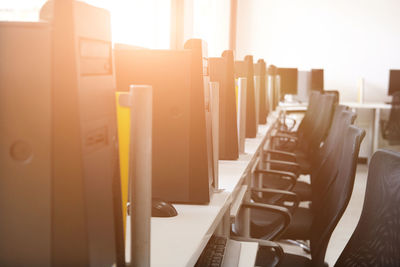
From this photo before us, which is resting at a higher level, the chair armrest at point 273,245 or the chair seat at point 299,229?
the chair armrest at point 273,245

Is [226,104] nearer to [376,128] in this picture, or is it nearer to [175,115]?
[175,115]

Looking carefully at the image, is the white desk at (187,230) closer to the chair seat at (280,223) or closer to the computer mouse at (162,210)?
the computer mouse at (162,210)

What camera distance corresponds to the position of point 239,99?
7.01 feet

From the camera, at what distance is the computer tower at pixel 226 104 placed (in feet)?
6.47

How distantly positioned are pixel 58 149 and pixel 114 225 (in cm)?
18

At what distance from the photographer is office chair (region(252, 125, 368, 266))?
144 cm

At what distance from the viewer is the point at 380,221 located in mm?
981

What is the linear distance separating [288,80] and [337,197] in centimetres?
519

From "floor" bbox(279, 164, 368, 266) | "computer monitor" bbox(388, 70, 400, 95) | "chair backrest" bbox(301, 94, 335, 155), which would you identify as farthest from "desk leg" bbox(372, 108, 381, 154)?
"chair backrest" bbox(301, 94, 335, 155)

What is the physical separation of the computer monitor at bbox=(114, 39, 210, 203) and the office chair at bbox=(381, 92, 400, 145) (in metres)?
5.11

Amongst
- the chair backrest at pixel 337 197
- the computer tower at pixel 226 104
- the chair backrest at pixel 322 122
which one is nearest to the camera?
the chair backrest at pixel 337 197

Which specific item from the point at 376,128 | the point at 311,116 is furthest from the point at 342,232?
the point at 376,128

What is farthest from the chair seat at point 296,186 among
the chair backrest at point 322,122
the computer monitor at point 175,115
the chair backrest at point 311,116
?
the computer monitor at point 175,115

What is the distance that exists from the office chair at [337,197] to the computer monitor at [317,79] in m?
4.97
